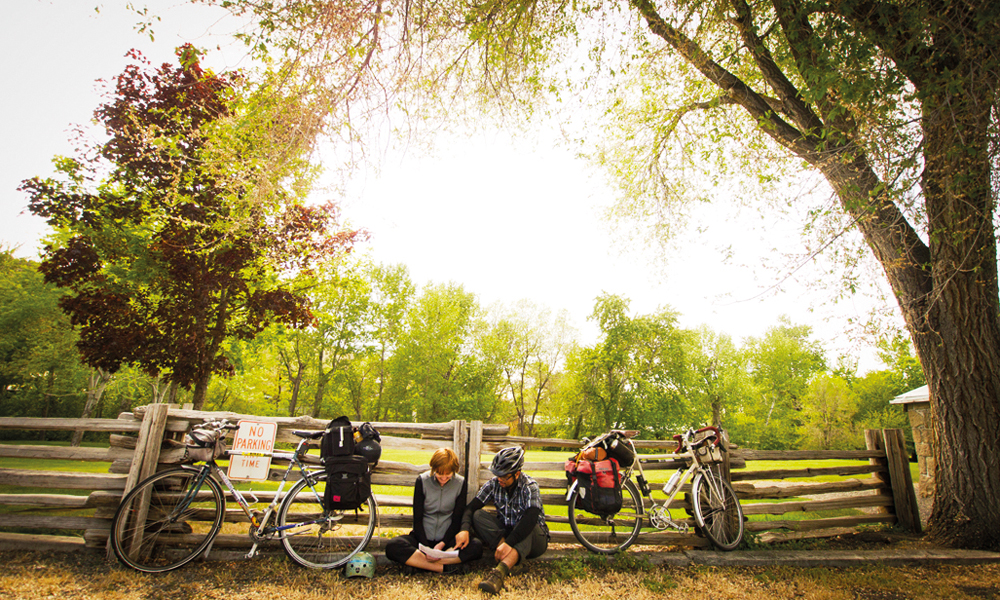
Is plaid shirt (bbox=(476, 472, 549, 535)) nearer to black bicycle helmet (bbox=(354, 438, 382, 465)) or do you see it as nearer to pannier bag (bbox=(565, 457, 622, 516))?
pannier bag (bbox=(565, 457, 622, 516))

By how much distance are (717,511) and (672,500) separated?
0.52 m

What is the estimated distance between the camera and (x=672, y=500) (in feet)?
16.1

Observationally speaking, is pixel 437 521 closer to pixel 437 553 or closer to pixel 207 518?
pixel 437 553

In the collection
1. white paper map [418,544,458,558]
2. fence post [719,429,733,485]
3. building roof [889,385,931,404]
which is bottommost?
white paper map [418,544,458,558]

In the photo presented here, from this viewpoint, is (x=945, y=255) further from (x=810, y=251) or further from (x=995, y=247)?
(x=810, y=251)

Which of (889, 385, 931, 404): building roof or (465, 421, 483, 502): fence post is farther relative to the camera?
(889, 385, 931, 404): building roof

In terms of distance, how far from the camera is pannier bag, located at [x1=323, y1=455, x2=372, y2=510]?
3799mm

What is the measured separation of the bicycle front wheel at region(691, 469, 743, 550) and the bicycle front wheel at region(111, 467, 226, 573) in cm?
515

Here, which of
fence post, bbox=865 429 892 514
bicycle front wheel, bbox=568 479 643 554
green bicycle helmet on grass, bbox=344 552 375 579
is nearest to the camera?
green bicycle helmet on grass, bbox=344 552 375 579

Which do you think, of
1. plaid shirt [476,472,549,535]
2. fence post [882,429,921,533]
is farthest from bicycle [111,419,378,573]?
fence post [882,429,921,533]

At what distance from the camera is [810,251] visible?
4.92 metres

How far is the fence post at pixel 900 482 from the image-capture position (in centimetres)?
583

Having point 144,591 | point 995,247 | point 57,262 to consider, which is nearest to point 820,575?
point 995,247

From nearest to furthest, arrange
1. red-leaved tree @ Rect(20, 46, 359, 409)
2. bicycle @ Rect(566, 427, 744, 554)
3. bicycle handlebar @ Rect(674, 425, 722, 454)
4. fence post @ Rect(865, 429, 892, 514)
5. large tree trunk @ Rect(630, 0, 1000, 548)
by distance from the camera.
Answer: large tree trunk @ Rect(630, 0, 1000, 548), bicycle @ Rect(566, 427, 744, 554), bicycle handlebar @ Rect(674, 425, 722, 454), fence post @ Rect(865, 429, 892, 514), red-leaved tree @ Rect(20, 46, 359, 409)
